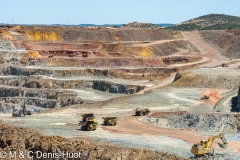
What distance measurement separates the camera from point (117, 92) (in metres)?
70.3

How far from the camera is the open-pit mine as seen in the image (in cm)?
3061

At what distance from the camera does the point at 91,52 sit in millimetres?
96125

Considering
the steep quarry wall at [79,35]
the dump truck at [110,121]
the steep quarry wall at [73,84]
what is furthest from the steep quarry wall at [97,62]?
the dump truck at [110,121]

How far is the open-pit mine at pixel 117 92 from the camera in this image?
30609mm

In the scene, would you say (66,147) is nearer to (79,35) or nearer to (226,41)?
(79,35)

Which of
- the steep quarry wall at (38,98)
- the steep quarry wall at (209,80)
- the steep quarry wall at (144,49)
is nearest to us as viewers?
the steep quarry wall at (209,80)

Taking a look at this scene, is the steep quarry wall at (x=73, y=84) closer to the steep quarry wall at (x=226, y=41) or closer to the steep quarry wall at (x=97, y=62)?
the steep quarry wall at (x=97, y=62)

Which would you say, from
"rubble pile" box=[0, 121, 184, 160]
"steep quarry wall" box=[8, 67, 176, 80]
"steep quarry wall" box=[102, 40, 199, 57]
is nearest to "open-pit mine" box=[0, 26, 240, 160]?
"rubble pile" box=[0, 121, 184, 160]

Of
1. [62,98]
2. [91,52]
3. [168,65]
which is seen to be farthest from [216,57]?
[62,98]

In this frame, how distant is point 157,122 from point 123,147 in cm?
1264

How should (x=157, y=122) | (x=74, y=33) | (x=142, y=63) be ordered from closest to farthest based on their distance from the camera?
(x=157, y=122) → (x=142, y=63) → (x=74, y=33)

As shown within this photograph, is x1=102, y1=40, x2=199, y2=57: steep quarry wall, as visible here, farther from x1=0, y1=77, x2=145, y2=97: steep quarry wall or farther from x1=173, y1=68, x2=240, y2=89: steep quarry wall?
x1=173, y1=68, x2=240, y2=89: steep quarry wall

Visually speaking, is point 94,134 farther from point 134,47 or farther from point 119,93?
point 134,47

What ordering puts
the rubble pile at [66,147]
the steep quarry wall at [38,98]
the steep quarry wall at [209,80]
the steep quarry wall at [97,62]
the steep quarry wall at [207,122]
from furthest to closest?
1. the steep quarry wall at [97,62]
2. the steep quarry wall at [38,98]
3. the steep quarry wall at [209,80]
4. the steep quarry wall at [207,122]
5. the rubble pile at [66,147]
